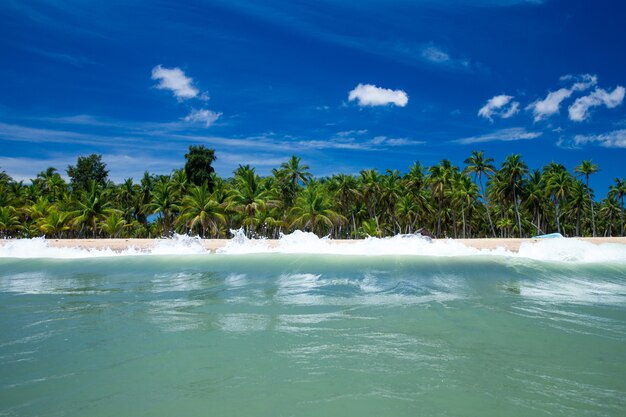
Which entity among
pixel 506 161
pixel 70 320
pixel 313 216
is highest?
pixel 506 161

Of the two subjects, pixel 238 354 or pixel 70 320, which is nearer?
pixel 238 354

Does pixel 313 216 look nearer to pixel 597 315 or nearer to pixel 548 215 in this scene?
pixel 597 315

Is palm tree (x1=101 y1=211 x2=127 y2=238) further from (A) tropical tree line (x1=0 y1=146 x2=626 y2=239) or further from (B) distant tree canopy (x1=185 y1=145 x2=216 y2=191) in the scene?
(B) distant tree canopy (x1=185 y1=145 x2=216 y2=191)

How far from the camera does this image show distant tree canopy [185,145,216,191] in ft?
179

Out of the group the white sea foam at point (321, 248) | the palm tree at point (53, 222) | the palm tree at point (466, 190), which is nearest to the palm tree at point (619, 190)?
the palm tree at point (466, 190)

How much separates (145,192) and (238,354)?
5444cm

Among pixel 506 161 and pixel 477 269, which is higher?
pixel 506 161

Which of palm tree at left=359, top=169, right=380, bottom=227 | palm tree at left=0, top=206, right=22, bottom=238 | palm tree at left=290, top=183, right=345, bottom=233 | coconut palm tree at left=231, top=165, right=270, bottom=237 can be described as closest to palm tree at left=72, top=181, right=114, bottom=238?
palm tree at left=0, top=206, right=22, bottom=238

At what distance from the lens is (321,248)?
28438 millimetres

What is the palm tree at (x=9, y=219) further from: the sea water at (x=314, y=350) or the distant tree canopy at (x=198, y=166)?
the sea water at (x=314, y=350)

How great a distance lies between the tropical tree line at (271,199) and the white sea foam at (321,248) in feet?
40.2

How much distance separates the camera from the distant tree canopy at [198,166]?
54500 millimetres

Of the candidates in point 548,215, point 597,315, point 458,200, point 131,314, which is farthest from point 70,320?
point 548,215

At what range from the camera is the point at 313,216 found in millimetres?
43938
